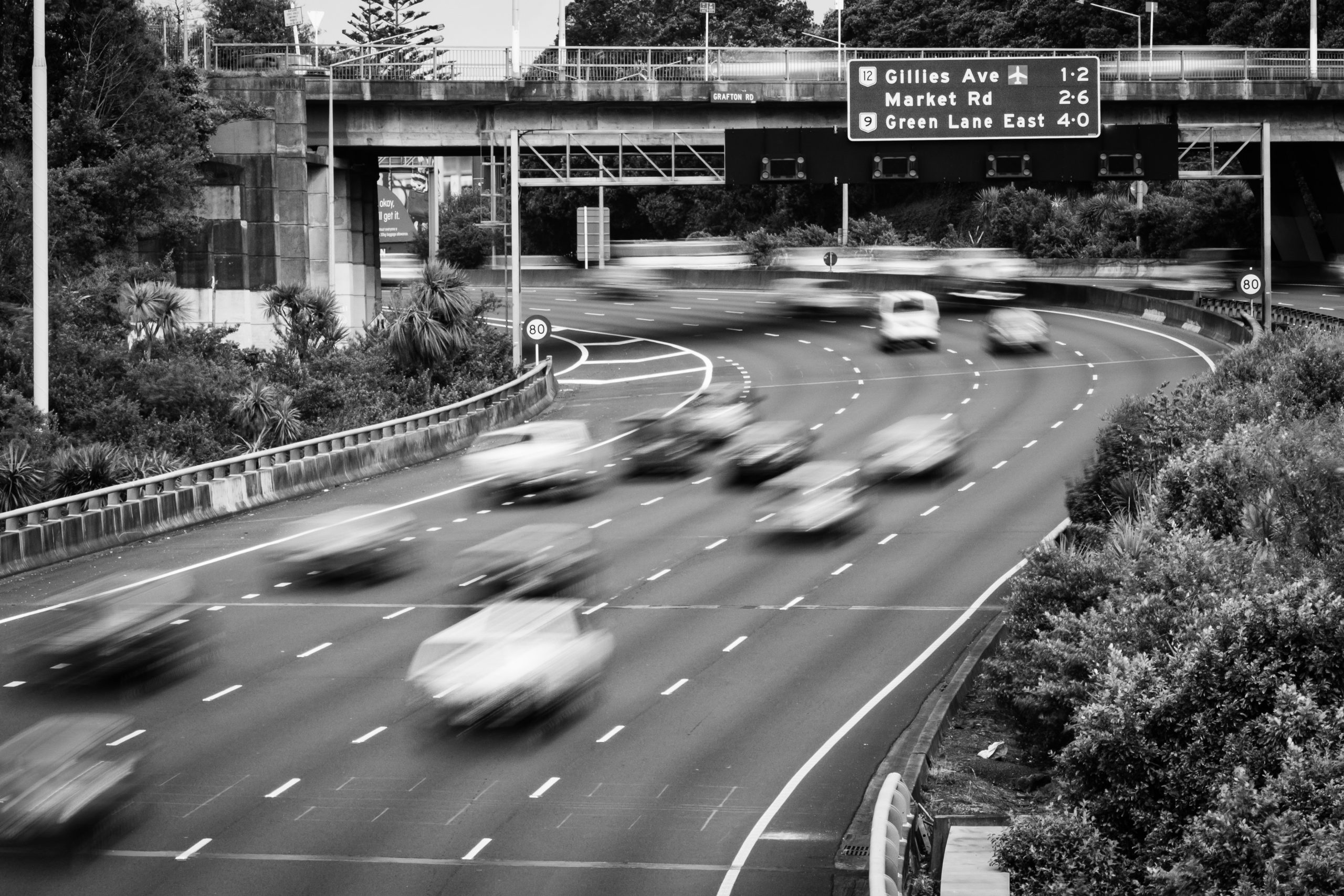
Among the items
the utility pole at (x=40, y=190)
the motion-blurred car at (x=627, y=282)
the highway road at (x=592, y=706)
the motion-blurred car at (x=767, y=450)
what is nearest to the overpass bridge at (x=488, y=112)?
the motion-blurred car at (x=767, y=450)

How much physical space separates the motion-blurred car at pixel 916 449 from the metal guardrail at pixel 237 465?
1126 centimetres

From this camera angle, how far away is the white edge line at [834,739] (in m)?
16.4

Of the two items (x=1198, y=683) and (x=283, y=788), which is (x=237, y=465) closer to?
(x=283, y=788)

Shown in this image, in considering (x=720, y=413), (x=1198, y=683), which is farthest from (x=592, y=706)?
(x=720, y=413)

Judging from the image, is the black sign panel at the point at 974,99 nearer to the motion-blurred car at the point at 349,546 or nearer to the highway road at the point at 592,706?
the highway road at the point at 592,706

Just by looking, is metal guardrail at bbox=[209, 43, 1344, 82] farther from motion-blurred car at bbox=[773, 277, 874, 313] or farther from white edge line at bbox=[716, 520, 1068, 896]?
white edge line at bbox=[716, 520, 1068, 896]

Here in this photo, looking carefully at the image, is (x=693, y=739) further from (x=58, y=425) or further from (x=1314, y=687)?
(x=58, y=425)

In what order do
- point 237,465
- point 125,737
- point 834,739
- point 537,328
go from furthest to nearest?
point 537,328 < point 237,465 < point 834,739 < point 125,737

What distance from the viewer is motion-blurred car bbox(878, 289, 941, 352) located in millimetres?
59156

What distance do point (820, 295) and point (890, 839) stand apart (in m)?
68.4

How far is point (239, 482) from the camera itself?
1411 inches

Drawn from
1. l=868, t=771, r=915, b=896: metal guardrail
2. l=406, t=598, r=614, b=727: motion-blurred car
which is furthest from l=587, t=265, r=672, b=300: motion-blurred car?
l=868, t=771, r=915, b=896: metal guardrail

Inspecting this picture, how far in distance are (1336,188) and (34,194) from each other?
51.0 metres

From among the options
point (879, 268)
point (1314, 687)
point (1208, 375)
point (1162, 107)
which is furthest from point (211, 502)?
point (879, 268)
